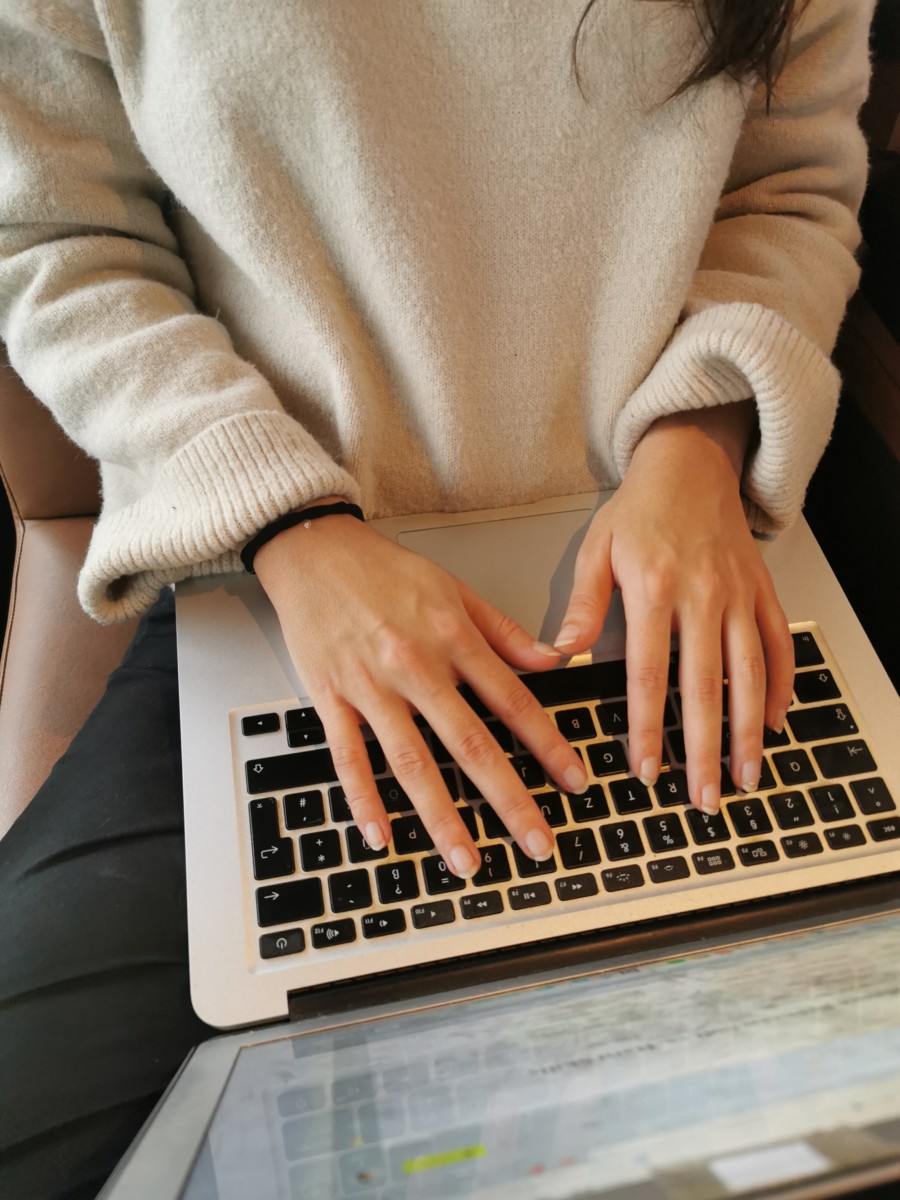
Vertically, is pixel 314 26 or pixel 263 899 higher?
pixel 314 26

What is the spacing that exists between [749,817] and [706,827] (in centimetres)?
3

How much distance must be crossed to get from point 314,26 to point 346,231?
0.34ft

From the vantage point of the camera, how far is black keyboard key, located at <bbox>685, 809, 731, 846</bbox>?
0.44 m

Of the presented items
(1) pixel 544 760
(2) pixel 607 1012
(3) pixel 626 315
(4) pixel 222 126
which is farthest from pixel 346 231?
(2) pixel 607 1012

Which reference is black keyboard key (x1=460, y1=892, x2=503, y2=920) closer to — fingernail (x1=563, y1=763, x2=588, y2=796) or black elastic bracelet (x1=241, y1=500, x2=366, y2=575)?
fingernail (x1=563, y1=763, x2=588, y2=796)

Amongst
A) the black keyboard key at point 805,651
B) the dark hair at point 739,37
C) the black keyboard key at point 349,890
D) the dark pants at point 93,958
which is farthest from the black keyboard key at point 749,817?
the dark hair at point 739,37

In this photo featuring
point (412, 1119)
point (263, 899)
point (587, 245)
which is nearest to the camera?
point (412, 1119)

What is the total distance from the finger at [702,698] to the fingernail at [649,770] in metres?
0.02

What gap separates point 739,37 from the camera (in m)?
0.46

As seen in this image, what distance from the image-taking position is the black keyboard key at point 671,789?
45 centimetres

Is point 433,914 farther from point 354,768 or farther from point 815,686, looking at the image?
point 815,686

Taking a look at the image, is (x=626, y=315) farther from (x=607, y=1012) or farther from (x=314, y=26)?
(x=607, y=1012)

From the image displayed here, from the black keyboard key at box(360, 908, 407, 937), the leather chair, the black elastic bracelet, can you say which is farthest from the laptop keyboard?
the leather chair

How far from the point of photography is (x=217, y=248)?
57cm
